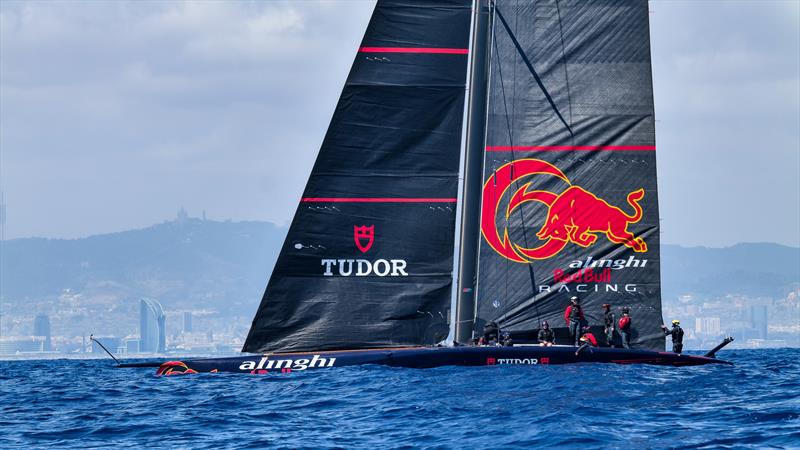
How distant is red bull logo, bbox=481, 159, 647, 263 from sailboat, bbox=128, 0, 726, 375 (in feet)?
0.11

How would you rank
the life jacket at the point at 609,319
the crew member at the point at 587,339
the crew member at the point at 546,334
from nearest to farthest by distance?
1. the crew member at the point at 587,339
2. the crew member at the point at 546,334
3. the life jacket at the point at 609,319

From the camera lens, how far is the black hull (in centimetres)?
2873

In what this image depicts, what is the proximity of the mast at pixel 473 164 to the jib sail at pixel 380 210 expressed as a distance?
50 cm

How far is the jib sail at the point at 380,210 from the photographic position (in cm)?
3031

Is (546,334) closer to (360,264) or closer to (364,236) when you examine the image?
(360,264)

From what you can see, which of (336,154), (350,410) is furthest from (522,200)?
(350,410)

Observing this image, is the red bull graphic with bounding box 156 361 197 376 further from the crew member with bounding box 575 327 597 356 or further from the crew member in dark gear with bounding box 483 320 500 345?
the crew member with bounding box 575 327 597 356

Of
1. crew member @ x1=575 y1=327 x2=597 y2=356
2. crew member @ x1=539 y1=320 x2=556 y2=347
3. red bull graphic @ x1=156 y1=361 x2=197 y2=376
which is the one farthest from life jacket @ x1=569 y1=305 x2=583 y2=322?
red bull graphic @ x1=156 y1=361 x2=197 y2=376

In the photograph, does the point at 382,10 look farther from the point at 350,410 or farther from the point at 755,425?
the point at 755,425

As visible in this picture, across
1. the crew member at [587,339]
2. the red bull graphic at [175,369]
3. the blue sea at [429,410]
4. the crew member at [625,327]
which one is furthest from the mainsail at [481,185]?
the blue sea at [429,410]

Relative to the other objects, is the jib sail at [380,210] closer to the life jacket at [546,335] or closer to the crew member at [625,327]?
the life jacket at [546,335]

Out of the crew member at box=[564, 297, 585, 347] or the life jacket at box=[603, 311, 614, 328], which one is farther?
the life jacket at box=[603, 311, 614, 328]

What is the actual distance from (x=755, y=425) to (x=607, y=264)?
1109cm

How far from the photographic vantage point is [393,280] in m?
30.6
